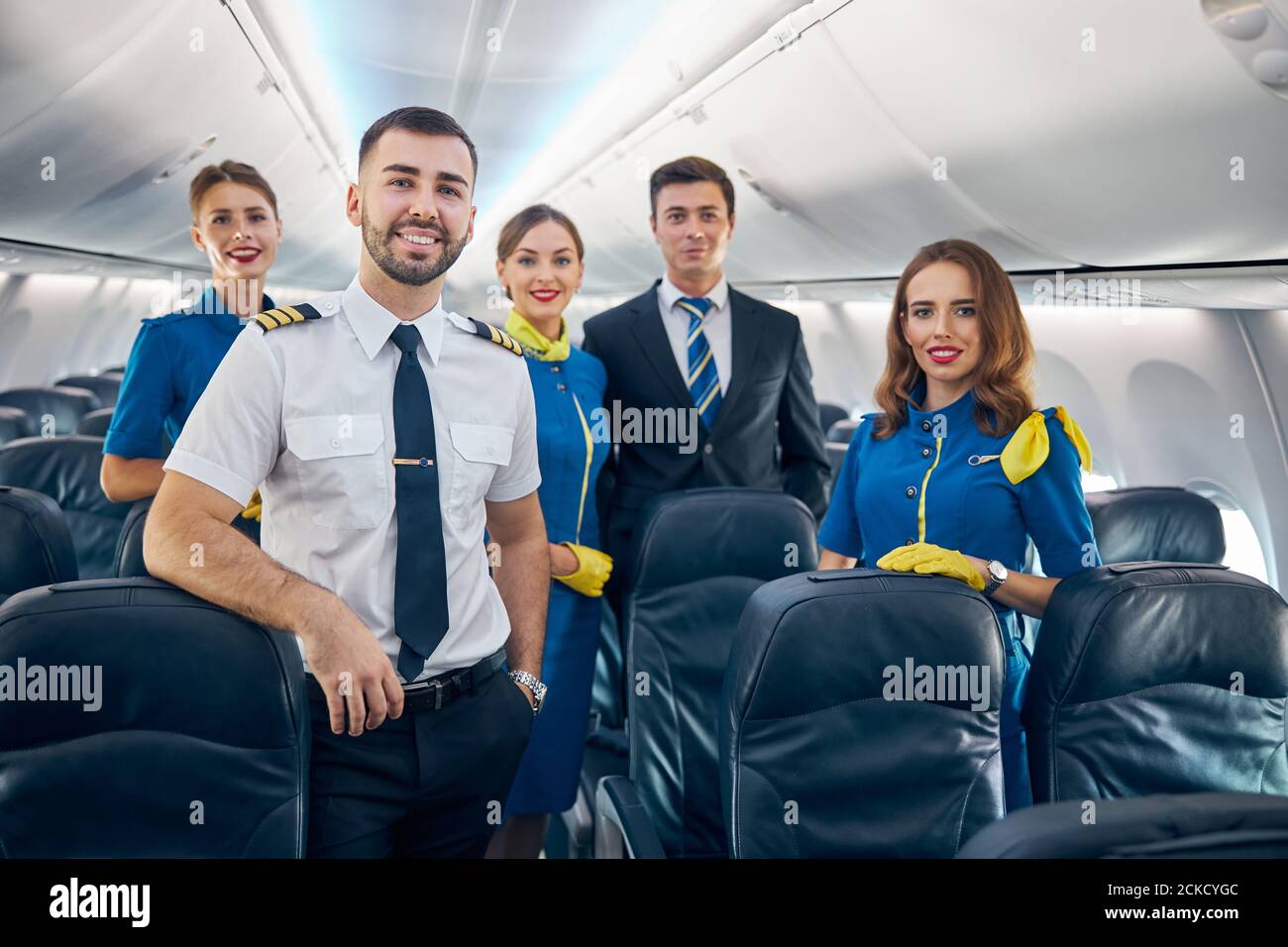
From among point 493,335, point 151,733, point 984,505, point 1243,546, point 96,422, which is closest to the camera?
point 151,733

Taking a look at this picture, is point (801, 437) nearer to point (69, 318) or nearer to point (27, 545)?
point (27, 545)

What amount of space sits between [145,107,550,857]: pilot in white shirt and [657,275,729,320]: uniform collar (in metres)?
1.44

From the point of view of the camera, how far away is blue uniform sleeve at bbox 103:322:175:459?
2.65 metres

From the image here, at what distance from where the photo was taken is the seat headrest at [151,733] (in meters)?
1.43

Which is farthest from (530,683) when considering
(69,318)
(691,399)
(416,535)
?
(69,318)

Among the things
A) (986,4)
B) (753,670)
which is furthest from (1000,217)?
(753,670)

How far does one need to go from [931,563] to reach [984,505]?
349 mm

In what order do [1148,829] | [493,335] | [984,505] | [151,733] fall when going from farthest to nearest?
[984,505], [493,335], [151,733], [1148,829]

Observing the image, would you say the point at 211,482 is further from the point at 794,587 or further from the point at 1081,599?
the point at 1081,599

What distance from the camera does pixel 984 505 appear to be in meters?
2.17

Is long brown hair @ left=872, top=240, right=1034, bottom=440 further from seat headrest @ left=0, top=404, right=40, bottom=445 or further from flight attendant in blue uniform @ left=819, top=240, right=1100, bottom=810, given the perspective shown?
seat headrest @ left=0, top=404, right=40, bottom=445

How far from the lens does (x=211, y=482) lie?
5.16 ft
